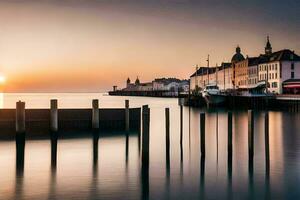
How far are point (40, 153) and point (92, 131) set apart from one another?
340 inches

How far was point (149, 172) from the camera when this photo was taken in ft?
65.5

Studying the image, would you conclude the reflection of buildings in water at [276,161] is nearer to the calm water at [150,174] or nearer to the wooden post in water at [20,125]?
the calm water at [150,174]

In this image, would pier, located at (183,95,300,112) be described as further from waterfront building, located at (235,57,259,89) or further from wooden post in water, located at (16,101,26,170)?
wooden post in water, located at (16,101,26,170)

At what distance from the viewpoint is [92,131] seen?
34344mm

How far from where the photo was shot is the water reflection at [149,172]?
16.1m

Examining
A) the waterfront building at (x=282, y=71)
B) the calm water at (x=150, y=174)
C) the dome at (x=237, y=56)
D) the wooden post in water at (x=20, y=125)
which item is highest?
the dome at (x=237, y=56)

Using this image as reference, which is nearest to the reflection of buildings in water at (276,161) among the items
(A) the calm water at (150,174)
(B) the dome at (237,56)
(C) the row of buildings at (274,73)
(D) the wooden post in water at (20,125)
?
(A) the calm water at (150,174)

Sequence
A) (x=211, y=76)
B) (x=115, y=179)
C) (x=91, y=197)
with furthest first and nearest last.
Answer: (x=211, y=76) → (x=115, y=179) → (x=91, y=197)

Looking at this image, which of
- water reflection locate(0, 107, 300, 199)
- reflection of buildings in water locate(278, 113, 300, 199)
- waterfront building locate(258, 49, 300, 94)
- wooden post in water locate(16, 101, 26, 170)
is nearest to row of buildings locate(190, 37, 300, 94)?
waterfront building locate(258, 49, 300, 94)

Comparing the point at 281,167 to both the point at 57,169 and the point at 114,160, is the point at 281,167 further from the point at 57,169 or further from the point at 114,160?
the point at 57,169

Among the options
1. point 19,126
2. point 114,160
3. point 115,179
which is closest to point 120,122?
point 19,126

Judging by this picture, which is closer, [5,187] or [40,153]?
[5,187]

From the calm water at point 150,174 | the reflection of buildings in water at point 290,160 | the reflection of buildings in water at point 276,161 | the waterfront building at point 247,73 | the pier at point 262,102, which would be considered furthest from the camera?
the waterfront building at point 247,73

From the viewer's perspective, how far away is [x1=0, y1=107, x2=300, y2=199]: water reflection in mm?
16109
